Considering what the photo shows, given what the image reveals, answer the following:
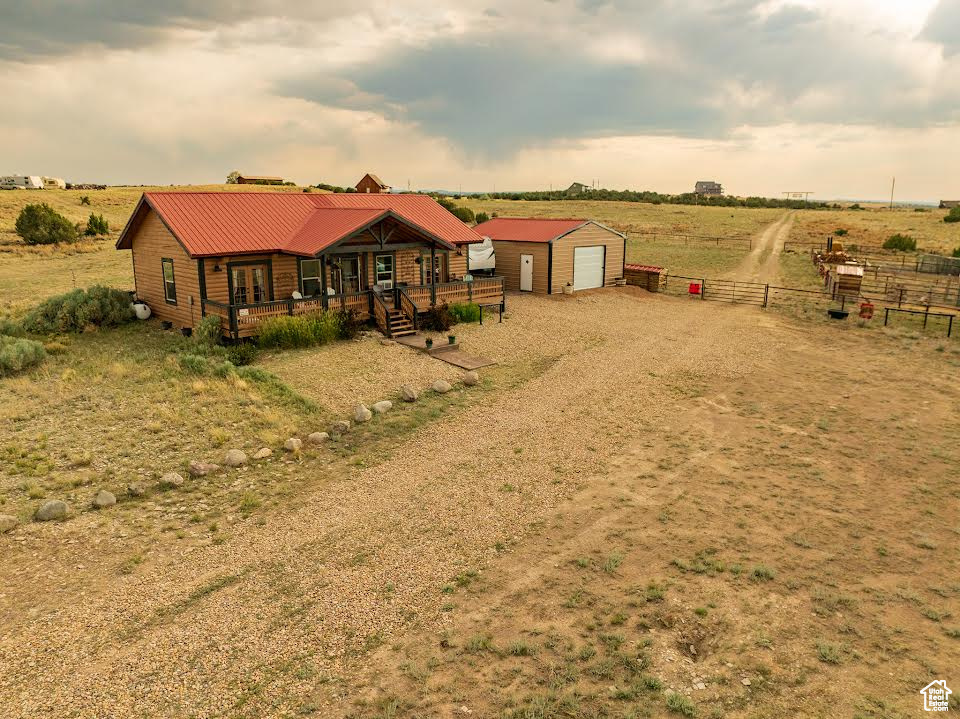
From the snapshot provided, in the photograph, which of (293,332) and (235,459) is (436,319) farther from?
(235,459)

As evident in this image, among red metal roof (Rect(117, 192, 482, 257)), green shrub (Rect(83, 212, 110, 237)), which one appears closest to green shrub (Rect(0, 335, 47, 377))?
red metal roof (Rect(117, 192, 482, 257))

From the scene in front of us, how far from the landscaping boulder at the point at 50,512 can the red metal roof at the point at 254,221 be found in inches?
451

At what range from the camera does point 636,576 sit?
9070 millimetres

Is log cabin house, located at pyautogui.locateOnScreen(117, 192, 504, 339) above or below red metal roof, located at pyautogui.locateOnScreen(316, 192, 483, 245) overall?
below

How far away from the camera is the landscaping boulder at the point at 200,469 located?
1247 cm

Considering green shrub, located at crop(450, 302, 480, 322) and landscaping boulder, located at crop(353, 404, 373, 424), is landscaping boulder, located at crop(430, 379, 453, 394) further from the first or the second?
green shrub, located at crop(450, 302, 480, 322)

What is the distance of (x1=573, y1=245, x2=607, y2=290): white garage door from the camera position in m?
34.0

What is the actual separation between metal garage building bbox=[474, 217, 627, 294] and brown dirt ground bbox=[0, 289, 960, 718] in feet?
59.9

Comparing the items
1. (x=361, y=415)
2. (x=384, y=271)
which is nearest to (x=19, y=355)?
(x=361, y=415)

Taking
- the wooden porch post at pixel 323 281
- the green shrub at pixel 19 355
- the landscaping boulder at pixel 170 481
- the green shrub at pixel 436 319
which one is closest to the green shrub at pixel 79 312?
the green shrub at pixel 19 355

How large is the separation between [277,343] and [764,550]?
1606 centimetres

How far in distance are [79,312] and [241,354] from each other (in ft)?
29.6

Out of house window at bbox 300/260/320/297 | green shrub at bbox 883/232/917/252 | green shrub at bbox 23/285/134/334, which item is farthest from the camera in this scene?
green shrub at bbox 883/232/917/252

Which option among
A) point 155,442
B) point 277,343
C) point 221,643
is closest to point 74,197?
point 277,343
